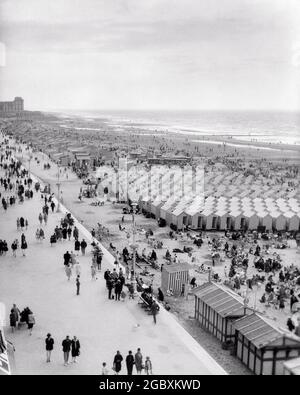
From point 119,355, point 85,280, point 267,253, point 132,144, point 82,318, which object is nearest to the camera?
point 119,355

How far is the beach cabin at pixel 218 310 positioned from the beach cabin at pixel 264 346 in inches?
28.9

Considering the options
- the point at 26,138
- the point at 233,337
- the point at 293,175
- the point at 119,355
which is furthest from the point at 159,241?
the point at 26,138

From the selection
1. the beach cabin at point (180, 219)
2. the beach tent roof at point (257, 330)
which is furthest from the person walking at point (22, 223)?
the beach tent roof at point (257, 330)

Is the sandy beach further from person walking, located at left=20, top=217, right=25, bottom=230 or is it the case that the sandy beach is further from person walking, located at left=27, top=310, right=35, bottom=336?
person walking, located at left=27, top=310, right=35, bottom=336

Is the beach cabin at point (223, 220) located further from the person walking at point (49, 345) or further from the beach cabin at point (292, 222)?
the person walking at point (49, 345)

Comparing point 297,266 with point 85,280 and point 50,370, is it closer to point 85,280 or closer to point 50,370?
point 85,280

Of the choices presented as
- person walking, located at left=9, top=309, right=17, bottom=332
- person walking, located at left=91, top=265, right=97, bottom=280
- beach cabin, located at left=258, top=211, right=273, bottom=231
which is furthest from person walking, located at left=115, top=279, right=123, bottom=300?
beach cabin, located at left=258, top=211, right=273, bottom=231

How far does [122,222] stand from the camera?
28.0 metres

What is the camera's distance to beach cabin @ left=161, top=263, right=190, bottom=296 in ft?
56.0

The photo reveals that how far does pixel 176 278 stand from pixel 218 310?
11.6ft

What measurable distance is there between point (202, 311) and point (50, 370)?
208 inches

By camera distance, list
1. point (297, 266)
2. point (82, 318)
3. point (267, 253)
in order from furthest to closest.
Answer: point (267, 253) < point (297, 266) < point (82, 318)

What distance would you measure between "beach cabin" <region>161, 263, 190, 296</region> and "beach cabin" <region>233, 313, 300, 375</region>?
4701 millimetres

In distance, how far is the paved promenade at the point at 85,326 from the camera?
431 inches
